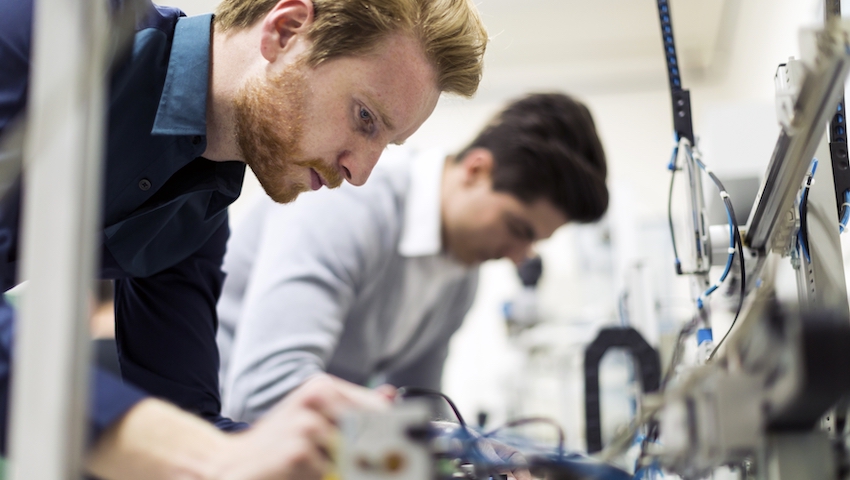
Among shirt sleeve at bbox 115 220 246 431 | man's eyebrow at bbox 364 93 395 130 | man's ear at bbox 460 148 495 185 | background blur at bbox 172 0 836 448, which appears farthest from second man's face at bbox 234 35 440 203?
background blur at bbox 172 0 836 448

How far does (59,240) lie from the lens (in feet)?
1.46

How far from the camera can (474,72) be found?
119 centimetres

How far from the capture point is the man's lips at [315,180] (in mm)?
1111

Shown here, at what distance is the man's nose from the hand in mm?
615

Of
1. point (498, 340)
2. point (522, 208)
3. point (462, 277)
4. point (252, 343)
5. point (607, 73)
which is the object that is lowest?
point (498, 340)

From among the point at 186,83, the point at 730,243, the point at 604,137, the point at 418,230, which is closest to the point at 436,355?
the point at 418,230

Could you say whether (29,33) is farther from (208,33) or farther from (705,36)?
(705,36)

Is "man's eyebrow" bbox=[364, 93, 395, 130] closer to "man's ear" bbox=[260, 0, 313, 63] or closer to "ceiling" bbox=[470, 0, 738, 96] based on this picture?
"man's ear" bbox=[260, 0, 313, 63]

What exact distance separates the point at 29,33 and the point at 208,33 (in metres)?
0.28

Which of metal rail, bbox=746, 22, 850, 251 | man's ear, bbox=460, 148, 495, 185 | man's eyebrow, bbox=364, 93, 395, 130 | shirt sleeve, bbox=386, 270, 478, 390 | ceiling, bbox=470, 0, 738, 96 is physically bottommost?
shirt sleeve, bbox=386, 270, 478, 390

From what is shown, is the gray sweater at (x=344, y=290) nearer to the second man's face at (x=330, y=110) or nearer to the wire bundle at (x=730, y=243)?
the second man's face at (x=330, y=110)

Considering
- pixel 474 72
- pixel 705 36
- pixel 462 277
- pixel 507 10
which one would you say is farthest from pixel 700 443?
pixel 705 36

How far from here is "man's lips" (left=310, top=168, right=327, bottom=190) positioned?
111 centimetres

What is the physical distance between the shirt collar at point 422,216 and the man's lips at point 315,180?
0.73 metres
